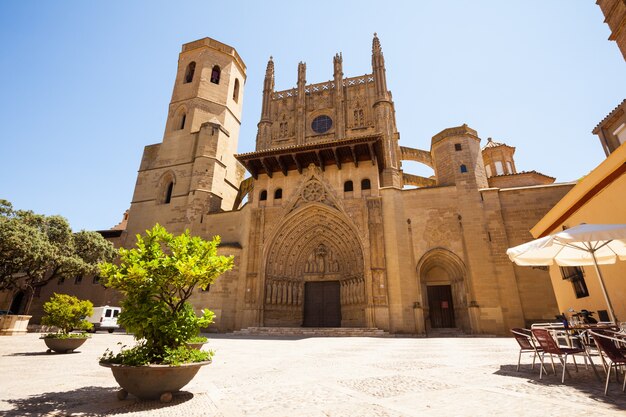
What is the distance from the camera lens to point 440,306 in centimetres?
1591

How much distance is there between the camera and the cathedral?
571 inches

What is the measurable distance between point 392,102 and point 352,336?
1925 centimetres

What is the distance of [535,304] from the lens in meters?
13.4

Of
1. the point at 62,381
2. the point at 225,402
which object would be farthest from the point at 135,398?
the point at 62,381

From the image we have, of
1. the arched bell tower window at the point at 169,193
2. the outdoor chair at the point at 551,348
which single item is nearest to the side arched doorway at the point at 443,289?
the outdoor chair at the point at 551,348

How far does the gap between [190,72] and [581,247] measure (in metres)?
28.9

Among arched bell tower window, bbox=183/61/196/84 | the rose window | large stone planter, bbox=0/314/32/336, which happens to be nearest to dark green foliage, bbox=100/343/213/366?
the rose window

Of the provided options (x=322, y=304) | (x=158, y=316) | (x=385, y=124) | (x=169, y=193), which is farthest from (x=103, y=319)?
(x=385, y=124)

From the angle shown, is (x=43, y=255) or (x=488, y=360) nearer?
(x=488, y=360)

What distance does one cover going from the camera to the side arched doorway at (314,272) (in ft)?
53.5

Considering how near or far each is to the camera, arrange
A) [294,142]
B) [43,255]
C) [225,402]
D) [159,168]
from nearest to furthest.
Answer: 1. [225,402]
2. [43,255]
3. [159,168]
4. [294,142]

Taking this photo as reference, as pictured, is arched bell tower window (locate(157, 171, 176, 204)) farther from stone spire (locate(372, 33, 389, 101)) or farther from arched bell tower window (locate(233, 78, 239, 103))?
stone spire (locate(372, 33, 389, 101))

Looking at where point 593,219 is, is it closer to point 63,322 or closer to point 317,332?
point 317,332

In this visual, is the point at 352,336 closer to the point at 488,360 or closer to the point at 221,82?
the point at 488,360
